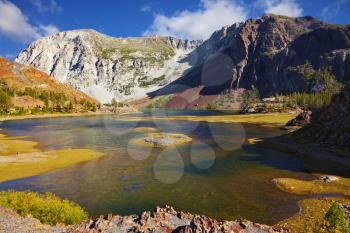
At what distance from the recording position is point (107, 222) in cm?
2725

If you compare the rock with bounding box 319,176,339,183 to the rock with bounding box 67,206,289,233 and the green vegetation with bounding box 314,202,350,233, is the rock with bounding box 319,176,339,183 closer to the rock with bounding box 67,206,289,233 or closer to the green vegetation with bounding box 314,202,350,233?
the green vegetation with bounding box 314,202,350,233

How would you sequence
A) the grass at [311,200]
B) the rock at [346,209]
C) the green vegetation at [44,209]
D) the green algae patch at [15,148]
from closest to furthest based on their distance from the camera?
the green vegetation at [44,209]
the rock at [346,209]
the grass at [311,200]
the green algae patch at [15,148]

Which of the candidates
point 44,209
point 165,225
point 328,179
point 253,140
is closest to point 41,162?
point 44,209

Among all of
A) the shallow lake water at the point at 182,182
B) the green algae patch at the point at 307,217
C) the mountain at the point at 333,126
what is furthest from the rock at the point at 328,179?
the mountain at the point at 333,126

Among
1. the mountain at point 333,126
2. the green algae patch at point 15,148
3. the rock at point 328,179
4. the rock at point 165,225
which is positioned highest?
the mountain at point 333,126

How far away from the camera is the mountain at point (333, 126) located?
3098 inches

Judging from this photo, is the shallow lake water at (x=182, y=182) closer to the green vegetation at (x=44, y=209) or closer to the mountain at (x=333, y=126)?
the green vegetation at (x=44, y=209)

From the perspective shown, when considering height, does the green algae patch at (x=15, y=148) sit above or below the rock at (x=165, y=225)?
below

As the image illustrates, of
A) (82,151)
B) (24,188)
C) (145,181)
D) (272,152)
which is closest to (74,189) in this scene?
(24,188)

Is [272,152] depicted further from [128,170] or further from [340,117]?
[128,170]

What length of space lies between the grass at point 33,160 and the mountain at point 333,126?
56708 mm

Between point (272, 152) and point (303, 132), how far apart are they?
2064 centimetres

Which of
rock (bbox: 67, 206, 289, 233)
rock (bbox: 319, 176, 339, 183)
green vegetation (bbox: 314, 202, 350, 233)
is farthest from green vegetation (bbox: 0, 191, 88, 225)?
rock (bbox: 319, 176, 339, 183)

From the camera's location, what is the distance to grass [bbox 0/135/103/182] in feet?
188
